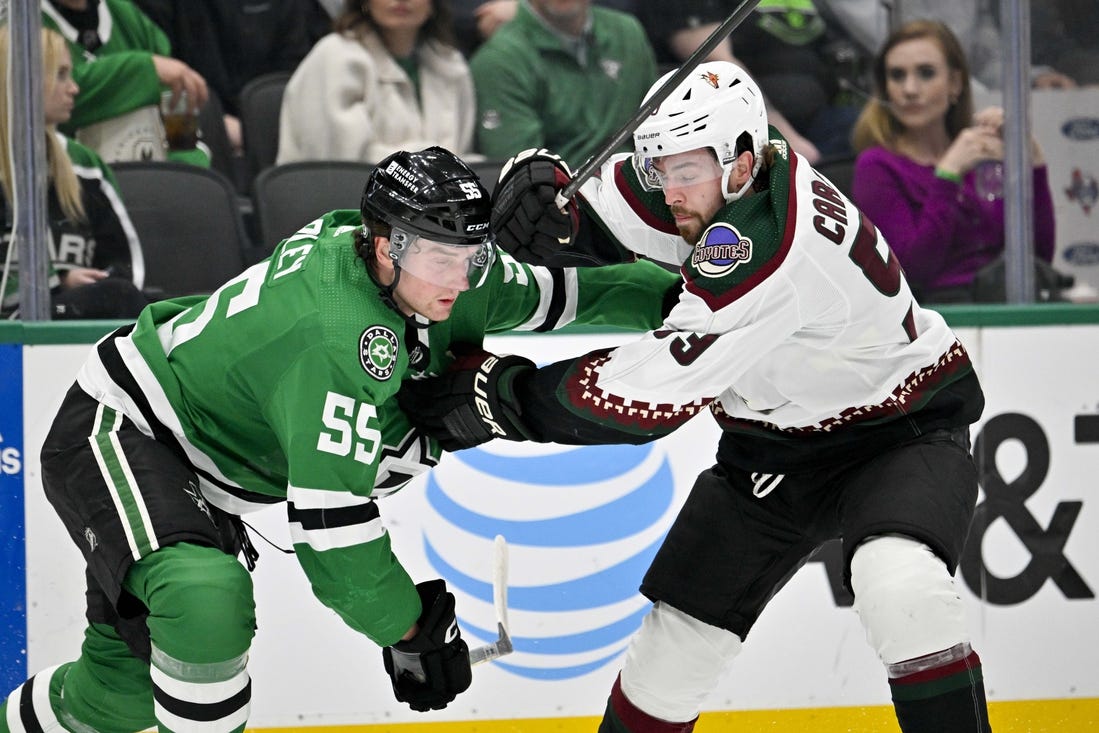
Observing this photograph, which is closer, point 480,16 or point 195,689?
point 195,689

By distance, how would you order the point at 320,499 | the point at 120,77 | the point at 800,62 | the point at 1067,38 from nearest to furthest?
the point at 320,499 → the point at 120,77 → the point at 1067,38 → the point at 800,62

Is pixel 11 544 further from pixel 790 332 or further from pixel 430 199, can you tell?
pixel 790 332

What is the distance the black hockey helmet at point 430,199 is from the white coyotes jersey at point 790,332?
0.32 m

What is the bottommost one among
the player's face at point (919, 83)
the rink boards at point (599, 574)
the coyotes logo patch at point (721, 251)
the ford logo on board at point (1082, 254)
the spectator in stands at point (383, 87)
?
the rink boards at point (599, 574)

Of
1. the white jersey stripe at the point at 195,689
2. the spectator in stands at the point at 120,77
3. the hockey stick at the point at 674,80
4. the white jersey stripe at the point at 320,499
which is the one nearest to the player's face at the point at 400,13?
the spectator in stands at the point at 120,77

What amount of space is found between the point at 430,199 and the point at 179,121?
145 centimetres

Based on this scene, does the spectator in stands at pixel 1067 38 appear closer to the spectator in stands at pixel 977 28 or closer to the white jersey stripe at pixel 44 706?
the spectator in stands at pixel 977 28

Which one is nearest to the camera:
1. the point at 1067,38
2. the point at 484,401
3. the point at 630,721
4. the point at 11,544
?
the point at 484,401

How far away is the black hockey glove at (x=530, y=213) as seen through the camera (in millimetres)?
2504

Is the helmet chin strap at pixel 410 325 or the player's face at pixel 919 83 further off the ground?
the helmet chin strap at pixel 410 325

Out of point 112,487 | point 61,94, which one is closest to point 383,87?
point 61,94

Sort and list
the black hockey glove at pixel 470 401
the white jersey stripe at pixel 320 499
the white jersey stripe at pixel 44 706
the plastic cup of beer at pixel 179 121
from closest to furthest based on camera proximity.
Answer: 1. the white jersey stripe at pixel 320 499
2. the black hockey glove at pixel 470 401
3. the white jersey stripe at pixel 44 706
4. the plastic cup of beer at pixel 179 121

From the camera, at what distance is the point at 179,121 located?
352cm

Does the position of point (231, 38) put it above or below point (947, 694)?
above
